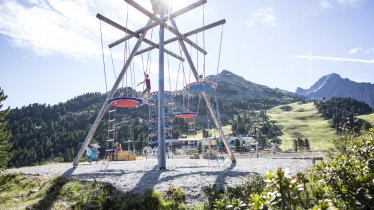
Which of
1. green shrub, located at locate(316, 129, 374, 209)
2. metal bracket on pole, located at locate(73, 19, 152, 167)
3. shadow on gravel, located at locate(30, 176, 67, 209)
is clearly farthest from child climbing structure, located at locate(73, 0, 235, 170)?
green shrub, located at locate(316, 129, 374, 209)

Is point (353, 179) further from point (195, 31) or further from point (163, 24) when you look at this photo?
point (195, 31)

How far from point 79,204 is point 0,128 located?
16517mm

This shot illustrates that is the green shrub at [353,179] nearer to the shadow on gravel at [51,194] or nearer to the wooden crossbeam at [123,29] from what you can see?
the shadow on gravel at [51,194]

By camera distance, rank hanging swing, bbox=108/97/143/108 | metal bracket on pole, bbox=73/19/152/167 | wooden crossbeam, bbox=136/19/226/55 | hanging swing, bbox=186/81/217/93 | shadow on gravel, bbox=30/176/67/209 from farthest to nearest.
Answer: wooden crossbeam, bbox=136/19/226/55 → metal bracket on pole, bbox=73/19/152/167 → hanging swing, bbox=186/81/217/93 → hanging swing, bbox=108/97/143/108 → shadow on gravel, bbox=30/176/67/209

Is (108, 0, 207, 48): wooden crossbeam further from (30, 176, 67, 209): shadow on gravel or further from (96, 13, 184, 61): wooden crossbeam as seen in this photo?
(30, 176, 67, 209): shadow on gravel

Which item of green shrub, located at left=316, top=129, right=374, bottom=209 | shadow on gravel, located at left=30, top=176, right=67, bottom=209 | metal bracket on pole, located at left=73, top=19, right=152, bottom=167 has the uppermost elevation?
metal bracket on pole, located at left=73, top=19, right=152, bottom=167

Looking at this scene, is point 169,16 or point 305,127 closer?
point 169,16

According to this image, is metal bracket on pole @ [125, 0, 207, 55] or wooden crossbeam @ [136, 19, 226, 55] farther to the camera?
wooden crossbeam @ [136, 19, 226, 55]

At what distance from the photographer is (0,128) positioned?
69.3ft

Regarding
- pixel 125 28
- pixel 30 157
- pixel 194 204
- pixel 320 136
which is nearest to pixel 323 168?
pixel 194 204

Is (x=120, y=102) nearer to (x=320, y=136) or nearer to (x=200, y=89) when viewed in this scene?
(x=200, y=89)

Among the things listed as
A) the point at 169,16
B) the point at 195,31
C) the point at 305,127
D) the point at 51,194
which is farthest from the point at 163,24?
the point at 305,127

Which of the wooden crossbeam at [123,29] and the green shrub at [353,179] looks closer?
the green shrub at [353,179]

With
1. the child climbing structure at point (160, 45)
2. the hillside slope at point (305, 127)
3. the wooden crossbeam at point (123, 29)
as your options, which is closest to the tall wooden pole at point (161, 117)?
the child climbing structure at point (160, 45)
